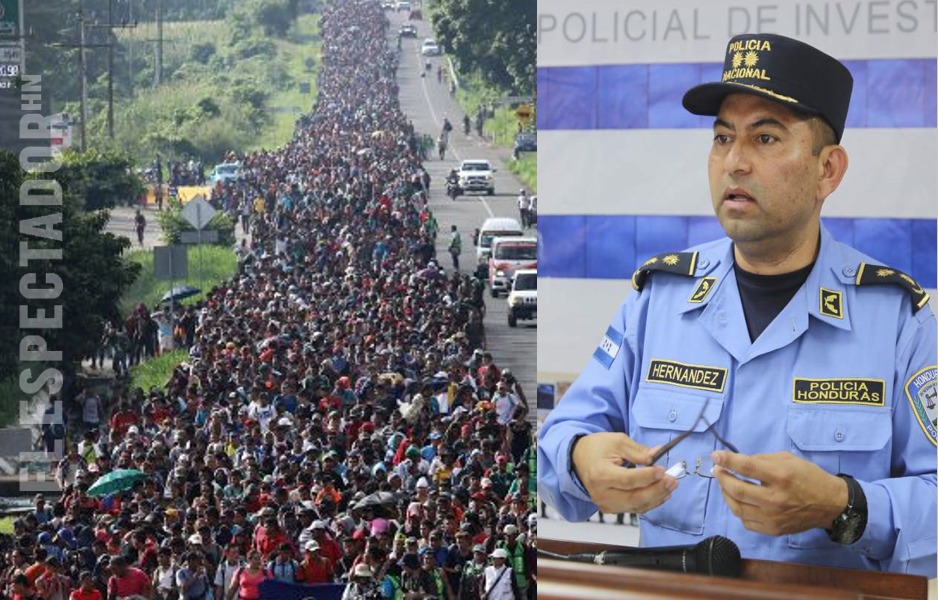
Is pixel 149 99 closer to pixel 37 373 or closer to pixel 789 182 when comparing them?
pixel 37 373

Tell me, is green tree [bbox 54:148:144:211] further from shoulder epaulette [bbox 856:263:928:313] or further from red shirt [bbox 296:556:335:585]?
shoulder epaulette [bbox 856:263:928:313]

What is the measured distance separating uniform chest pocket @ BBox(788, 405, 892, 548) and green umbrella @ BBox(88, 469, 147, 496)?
12.8 metres

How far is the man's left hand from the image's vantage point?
7473 mm

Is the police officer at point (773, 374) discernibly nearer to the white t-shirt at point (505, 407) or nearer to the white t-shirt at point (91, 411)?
the white t-shirt at point (505, 407)

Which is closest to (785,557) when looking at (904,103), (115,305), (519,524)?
(904,103)

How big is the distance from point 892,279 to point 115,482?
1325cm

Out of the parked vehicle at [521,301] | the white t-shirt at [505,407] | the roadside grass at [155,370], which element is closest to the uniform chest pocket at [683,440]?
the white t-shirt at [505,407]

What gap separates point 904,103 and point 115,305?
2407cm

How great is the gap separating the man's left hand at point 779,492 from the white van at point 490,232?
2333 centimetres

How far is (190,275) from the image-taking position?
32438 millimetres

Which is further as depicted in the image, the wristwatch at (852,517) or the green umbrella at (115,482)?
the green umbrella at (115,482)

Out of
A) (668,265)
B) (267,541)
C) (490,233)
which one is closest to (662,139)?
(668,265)

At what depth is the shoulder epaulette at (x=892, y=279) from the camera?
7.47 meters

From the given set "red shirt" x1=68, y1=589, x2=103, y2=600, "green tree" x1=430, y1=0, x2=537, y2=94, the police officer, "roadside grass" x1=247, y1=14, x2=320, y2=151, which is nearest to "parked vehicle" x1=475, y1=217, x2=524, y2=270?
"green tree" x1=430, y1=0, x2=537, y2=94
